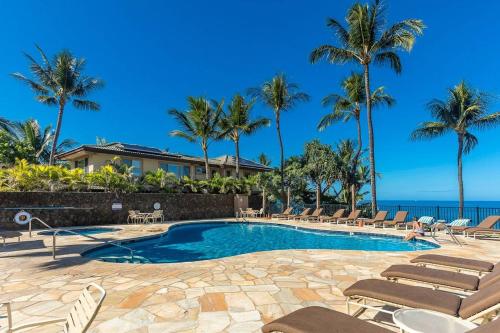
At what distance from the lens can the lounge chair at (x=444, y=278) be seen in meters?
3.40

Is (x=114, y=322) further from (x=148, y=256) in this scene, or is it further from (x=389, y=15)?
(x=389, y=15)

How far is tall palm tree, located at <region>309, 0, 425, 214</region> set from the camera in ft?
50.7

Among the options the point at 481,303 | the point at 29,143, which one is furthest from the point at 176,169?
the point at 481,303

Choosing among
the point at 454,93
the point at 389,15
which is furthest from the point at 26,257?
the point at 454,93

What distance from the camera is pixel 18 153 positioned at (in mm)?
25766

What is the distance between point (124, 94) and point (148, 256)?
29.3m

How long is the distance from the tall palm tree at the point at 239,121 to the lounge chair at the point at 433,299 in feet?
69.7

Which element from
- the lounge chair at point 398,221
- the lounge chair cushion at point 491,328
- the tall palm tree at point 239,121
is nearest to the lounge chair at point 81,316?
the lounge chair cushion at point 491,328

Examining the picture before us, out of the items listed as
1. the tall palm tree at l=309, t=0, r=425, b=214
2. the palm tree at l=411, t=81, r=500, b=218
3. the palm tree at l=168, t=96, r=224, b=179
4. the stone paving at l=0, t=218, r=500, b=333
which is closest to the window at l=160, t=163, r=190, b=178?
the palm tree at l=168, t=96, r=224, b=179

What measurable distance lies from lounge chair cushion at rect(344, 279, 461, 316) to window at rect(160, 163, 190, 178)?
22.2 metres

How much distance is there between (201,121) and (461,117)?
18.0m

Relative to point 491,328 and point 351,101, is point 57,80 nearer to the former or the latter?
point 351,101

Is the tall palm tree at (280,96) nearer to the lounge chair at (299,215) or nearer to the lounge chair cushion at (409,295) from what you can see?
the lounge chair at (299,215)

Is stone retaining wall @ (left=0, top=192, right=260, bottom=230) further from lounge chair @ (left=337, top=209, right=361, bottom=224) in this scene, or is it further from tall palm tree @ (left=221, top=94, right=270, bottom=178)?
lounge chair @ (left=337, top=209, right=361, bottom=224)
